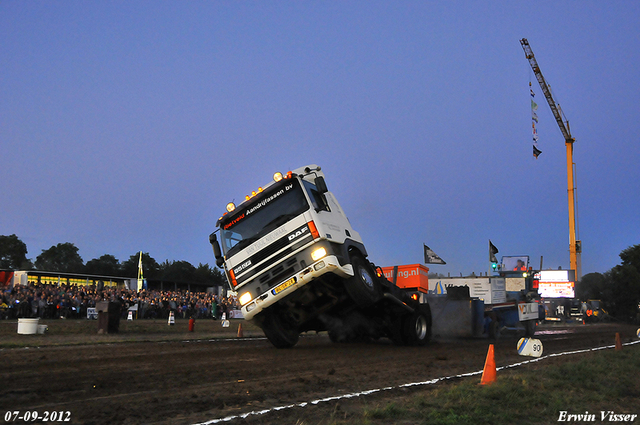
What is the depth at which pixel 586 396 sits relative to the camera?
279 inches

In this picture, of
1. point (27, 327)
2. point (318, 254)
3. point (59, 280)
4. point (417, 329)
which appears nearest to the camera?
point (318, 254)

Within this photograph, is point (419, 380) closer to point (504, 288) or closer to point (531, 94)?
point (504, 288)

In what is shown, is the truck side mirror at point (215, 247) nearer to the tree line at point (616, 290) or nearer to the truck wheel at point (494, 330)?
the truck wheel at point (494, 330)

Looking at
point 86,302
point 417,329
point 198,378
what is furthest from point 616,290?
point 198,378

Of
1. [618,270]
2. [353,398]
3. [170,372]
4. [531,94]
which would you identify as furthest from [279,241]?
[531,94]

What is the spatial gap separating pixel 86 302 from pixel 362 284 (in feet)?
75.4

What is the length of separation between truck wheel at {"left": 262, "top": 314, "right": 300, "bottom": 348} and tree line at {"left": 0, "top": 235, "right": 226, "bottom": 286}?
72.2m

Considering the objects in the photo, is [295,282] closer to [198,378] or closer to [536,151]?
[198,378]

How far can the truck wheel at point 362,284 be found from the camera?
11.0 metres

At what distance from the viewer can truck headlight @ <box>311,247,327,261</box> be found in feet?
34.4

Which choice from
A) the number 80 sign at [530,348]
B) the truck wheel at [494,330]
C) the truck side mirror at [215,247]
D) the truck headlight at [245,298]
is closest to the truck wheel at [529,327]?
the truck wheel at [494,330]

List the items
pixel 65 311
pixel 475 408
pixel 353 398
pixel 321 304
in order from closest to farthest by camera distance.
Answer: pixel 475 408, pixel 353 398, pixel 321 304, pixel 65 311

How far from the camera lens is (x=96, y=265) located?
9762 cm

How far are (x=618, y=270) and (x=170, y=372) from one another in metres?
63.3
